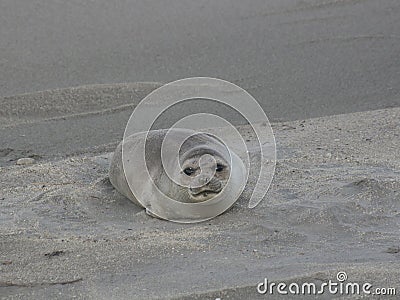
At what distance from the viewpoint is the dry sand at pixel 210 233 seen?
322 centimetres

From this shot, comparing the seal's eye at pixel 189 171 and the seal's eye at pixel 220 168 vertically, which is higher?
the seal's eye at pixel 220 168

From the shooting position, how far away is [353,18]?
8.40 m

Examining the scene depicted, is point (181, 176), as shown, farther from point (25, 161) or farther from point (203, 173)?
point (25, 161)

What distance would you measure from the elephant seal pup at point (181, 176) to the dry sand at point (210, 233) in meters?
0.09

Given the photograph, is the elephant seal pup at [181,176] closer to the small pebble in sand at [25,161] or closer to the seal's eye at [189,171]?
the seal's eye at [189,171]

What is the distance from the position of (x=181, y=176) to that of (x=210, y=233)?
47 cm

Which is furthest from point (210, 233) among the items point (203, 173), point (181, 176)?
point (181, 176)

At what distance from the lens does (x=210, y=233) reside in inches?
150

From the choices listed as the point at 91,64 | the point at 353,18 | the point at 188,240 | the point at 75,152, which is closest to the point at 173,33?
the point at 91,64

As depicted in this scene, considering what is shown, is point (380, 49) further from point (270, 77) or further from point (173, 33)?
point (173, 33)

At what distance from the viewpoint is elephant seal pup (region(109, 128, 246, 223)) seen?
405 centimetres

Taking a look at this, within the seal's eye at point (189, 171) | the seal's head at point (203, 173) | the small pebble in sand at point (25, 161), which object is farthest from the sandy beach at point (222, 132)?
the seal's eye at point (189, 171)

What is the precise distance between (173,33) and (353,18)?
1940mm

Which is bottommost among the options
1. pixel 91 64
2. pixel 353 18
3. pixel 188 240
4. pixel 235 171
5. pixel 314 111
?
pixel 188 240
